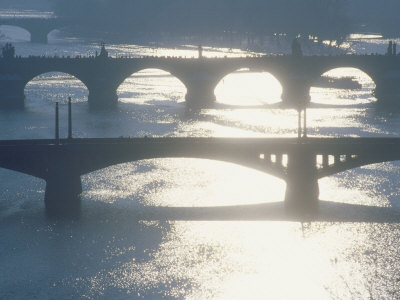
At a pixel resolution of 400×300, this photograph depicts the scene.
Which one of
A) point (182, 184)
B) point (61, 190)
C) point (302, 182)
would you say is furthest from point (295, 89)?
point (61, 190)

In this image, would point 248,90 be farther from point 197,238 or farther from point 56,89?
point 197,238

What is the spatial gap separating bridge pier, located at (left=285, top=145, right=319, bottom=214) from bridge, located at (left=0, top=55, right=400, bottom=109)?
5058cm

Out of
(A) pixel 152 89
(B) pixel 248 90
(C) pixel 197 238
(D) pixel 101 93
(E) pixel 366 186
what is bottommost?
(C) pixel 197 238

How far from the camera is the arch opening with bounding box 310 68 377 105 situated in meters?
111

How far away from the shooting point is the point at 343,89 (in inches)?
4801

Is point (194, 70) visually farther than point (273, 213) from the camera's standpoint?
Yes

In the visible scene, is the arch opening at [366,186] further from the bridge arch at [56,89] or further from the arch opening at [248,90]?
the bridge arch at [56,89]

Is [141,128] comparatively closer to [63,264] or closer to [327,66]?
[327,66]

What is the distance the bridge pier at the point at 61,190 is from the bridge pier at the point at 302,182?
1167 centimetres

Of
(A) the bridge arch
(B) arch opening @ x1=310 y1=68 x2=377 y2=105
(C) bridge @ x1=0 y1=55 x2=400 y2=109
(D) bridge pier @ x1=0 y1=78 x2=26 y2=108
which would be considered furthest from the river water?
(B) arch opening @ x1=310 y1=68 x2=377 y2=105

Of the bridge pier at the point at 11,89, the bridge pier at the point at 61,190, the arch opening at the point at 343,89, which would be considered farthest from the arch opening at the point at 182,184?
the arch opening at the point at 343,89

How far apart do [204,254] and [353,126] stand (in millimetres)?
42592

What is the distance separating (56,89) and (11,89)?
10.8 metres

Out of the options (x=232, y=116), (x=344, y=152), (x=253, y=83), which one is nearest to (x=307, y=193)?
(x=344, y=152)
